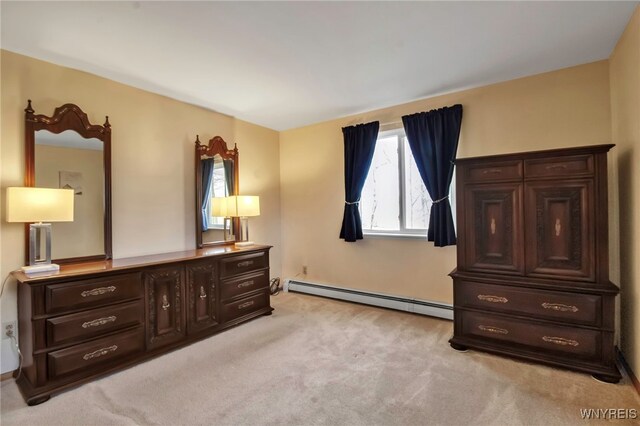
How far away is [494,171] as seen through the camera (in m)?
2.55

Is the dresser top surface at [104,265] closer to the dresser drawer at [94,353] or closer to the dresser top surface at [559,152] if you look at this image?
the dresser drawer at [94,353]

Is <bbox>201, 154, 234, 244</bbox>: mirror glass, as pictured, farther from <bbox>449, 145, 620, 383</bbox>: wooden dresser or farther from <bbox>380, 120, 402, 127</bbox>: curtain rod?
<bbox>449, 145, 620, 383</bbox>: wooden dresser

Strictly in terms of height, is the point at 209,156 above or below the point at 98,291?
above

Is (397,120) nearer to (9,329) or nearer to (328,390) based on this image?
(328,390)

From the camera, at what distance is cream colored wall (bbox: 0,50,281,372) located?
7.70 ft

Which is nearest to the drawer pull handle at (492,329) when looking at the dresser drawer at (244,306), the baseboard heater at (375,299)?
the baseboard heater at (375,299)

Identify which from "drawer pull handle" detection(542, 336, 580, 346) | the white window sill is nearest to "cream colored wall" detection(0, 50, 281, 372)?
the white window sill

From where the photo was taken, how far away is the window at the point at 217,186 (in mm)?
3706

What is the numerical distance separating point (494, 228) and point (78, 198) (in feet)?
11.8

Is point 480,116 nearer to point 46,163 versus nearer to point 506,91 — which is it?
point 506,91

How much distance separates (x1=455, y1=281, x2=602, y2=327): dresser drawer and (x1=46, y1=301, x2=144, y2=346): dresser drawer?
274 centimetres

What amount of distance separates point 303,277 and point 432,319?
6.30ft

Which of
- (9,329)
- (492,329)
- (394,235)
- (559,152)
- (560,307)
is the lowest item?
(492,329)

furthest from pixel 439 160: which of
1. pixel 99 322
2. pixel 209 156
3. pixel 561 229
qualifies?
pixel 99 322
